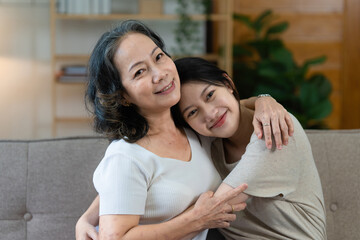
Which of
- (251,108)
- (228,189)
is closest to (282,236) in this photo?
(228,189)

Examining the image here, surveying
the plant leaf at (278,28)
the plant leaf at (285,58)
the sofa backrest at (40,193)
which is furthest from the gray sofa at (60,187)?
the plant leaf at (278,28)

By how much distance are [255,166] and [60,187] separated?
75 centimetres

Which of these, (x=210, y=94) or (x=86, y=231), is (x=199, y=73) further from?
(x=86, y=231)

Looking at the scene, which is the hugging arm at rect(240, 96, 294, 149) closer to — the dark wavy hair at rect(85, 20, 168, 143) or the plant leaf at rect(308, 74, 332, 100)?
the dark wavy hair at rect(85, 20, 168, 143)

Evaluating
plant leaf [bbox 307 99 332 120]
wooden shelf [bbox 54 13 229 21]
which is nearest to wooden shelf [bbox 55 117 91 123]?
wooden shelf [bbox 54 13 229 21]

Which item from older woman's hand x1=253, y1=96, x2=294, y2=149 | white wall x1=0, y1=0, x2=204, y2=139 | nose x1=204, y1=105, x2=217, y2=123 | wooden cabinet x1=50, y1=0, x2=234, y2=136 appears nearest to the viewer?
older woman's hand x1=253, y1=96, x2=294, y2=149

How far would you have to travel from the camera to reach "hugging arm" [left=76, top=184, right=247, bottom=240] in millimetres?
1274

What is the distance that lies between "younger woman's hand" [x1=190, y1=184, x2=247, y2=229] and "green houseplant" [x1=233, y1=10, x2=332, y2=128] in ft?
8.29

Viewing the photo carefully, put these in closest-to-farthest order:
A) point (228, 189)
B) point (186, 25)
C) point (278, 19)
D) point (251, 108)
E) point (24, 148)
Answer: point (228, 189)
point (251, 108)
point (24, 148)
point (186, 25)
point (278, 19)

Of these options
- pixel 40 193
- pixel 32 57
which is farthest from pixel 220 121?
pixel 32 57

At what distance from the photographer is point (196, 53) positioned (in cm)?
412

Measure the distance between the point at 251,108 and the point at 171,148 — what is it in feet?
1.11

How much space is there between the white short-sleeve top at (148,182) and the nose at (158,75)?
0.20 metres

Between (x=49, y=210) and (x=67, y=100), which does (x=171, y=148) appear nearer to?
(x=49, y=210)
